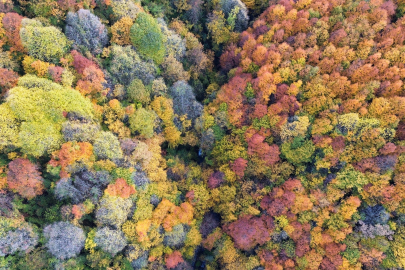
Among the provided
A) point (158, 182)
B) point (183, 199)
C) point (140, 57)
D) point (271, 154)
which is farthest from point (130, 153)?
point (271, 154)

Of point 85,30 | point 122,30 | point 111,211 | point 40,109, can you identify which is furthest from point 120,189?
point 122,30

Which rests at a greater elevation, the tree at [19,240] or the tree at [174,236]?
the tree at [174,236]

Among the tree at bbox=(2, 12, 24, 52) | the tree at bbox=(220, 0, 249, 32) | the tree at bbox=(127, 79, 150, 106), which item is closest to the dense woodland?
the tree at bbox=(2, 12, 24, 52)

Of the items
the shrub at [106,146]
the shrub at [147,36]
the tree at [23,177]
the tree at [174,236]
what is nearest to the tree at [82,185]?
the shrub at [106,146]

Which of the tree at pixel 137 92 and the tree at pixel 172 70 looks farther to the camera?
the tree at pixel 172 70

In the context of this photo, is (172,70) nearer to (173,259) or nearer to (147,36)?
(147,36)

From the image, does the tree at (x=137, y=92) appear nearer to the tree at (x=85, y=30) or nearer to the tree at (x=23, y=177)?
the tree at (x=85, y=30)

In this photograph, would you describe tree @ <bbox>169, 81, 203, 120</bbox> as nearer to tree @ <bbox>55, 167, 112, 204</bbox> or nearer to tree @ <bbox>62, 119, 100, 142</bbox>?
tree @ <bbox>62, 119, 100, 142</bbox>
